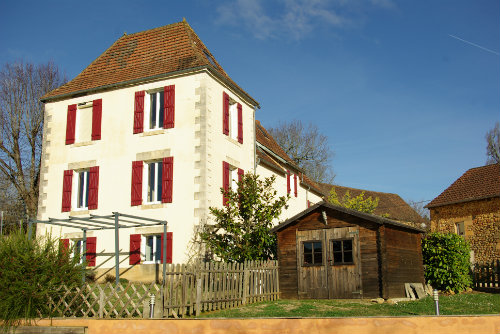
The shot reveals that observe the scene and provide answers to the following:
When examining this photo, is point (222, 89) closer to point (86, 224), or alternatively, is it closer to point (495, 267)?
point (86, 224)

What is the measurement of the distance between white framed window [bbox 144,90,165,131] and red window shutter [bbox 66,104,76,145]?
364cm

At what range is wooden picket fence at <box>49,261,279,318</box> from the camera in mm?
12289

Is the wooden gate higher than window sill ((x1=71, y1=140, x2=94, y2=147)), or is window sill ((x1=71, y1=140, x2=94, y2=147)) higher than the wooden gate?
window sill ((x1=71, y1=140, x2=94, y2=147))

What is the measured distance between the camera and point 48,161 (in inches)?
903

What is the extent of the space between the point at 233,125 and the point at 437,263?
33.4 feet

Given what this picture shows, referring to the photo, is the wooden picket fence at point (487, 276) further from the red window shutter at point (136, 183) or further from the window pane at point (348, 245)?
the red window shutter at point (136, 183)

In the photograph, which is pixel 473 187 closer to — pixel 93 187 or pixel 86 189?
pixel 93 187

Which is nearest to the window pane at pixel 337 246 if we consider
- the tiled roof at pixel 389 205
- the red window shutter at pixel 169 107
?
the red window shutter at pixel 169 107

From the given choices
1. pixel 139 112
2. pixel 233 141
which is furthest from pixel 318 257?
pixel 139 112

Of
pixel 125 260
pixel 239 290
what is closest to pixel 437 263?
pixel 239 290

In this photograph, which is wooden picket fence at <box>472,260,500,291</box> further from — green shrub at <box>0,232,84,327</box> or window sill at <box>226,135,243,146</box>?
green shrub at <box>0,232,84,327</box>

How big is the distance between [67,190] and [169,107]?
573 cm

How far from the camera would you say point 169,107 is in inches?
820

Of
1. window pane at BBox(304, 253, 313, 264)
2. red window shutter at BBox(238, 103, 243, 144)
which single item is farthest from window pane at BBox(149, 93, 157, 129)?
window pane at BBox(304, 253, 313, 264)
